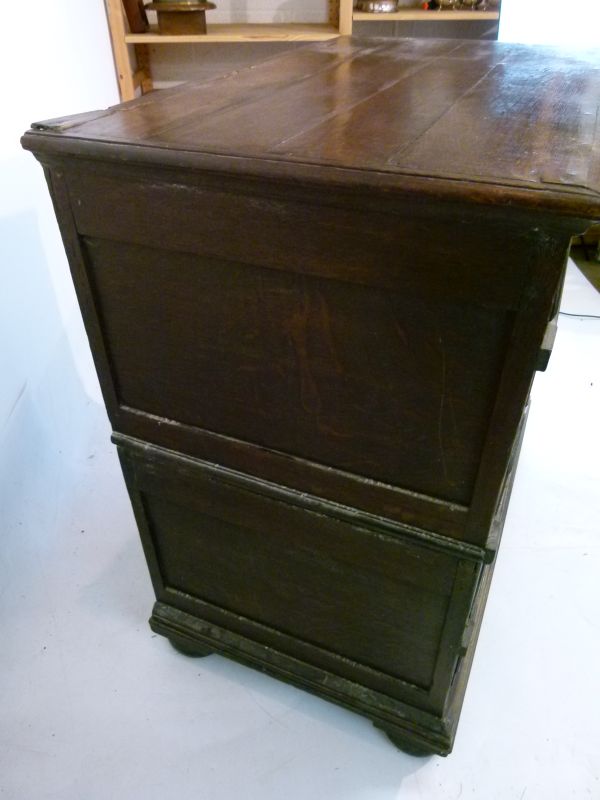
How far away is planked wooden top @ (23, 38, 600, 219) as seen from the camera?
0.56 meters

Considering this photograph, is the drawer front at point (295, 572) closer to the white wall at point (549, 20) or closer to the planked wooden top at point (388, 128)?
the planked wooden top at point (388, 128)

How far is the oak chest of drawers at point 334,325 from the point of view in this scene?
0.59m

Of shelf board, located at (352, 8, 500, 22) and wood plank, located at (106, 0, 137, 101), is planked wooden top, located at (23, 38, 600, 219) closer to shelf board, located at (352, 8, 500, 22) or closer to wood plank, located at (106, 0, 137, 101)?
shelf board, located at (352, 8, 500, 22)

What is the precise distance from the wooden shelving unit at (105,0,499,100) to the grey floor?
4.20 feet

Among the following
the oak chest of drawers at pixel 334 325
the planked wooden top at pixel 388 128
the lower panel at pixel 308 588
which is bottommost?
the lower panel at pixel 308 588

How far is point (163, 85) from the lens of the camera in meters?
2.35

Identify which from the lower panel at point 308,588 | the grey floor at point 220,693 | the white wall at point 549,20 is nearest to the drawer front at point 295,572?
the lower panel at point 308,588

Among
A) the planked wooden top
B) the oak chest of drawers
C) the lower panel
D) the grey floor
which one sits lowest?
the grey floor

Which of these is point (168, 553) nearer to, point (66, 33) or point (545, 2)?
point (66, 33)

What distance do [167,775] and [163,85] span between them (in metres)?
2.24

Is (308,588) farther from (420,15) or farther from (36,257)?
(420,15)

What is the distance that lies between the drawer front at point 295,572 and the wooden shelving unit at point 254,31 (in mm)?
1517

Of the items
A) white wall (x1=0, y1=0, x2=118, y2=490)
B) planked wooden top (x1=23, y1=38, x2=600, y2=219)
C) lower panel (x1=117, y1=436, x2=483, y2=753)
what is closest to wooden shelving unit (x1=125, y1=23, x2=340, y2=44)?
white wall (x1=0, y1=0, x2=118, y2=490)

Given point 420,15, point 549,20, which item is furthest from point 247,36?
point 549,20
